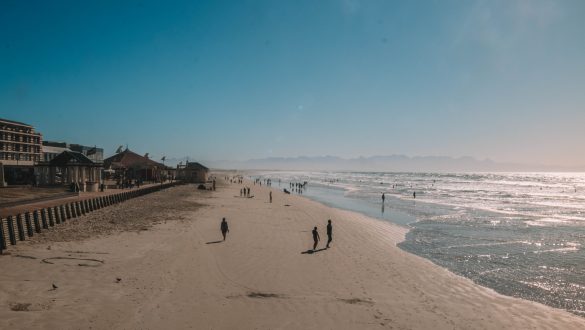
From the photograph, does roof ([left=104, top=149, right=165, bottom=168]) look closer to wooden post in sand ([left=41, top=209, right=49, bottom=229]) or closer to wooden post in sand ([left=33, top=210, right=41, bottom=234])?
wooden post in sand ([left=41, top=209, right=49, bottom=229])

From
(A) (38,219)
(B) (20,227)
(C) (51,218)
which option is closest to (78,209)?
(C) (51,218)

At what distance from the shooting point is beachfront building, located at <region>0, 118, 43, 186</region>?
151 ft

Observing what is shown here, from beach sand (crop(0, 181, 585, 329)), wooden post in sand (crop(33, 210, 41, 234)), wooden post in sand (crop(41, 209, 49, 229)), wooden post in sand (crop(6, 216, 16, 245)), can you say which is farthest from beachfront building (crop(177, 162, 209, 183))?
wooden post in sand (crop(6, 216, 16, 245))

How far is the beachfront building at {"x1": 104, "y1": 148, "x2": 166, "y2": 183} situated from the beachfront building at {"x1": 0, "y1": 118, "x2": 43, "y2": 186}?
1036 cm

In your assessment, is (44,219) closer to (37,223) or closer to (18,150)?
(37,223)

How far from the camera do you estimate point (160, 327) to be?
→ 27.0 feet

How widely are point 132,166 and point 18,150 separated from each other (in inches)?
687

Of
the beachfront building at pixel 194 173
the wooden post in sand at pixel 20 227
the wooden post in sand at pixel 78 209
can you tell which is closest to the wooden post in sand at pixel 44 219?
the wooden post in sand at pixel 20 227

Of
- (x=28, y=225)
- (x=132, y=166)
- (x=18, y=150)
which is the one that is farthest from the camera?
(x=132, y=166)

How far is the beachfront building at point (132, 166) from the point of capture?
57.3 metres

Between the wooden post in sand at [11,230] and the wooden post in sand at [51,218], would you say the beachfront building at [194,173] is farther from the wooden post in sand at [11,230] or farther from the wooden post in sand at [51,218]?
the wooden post in sand at [11,230]

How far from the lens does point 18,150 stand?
2260 inches

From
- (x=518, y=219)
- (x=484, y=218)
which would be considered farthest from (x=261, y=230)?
(x=518, y=219)

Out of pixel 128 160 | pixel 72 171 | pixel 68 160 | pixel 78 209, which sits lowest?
pixel 78 209
